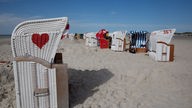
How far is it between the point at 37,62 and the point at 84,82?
6.25 feet

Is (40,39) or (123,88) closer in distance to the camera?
(40,39)

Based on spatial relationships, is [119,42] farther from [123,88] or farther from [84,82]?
[123,88]

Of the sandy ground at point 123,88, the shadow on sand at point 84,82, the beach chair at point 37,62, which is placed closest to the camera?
the beach chair at point 37,62

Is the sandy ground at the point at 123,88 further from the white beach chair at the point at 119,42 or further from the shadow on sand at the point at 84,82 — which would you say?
the white beach chair at the point at 119,42

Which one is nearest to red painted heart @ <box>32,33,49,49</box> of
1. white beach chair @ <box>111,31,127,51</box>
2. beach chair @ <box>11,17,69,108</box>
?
beach chair @ <box>11,17,69,108</box>

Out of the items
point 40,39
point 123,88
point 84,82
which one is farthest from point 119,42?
point 40,39

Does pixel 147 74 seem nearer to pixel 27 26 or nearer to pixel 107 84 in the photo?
pixel 107 84

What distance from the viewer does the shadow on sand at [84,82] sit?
4.29m

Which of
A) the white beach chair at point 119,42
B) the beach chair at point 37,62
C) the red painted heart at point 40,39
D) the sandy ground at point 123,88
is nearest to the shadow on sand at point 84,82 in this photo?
the sandy ground at point 123,88

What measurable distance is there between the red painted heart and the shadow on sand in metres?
1.41

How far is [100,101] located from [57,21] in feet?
6.26

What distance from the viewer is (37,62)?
3439 millimetres

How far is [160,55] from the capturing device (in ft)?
26.7

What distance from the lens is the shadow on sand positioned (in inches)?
169
